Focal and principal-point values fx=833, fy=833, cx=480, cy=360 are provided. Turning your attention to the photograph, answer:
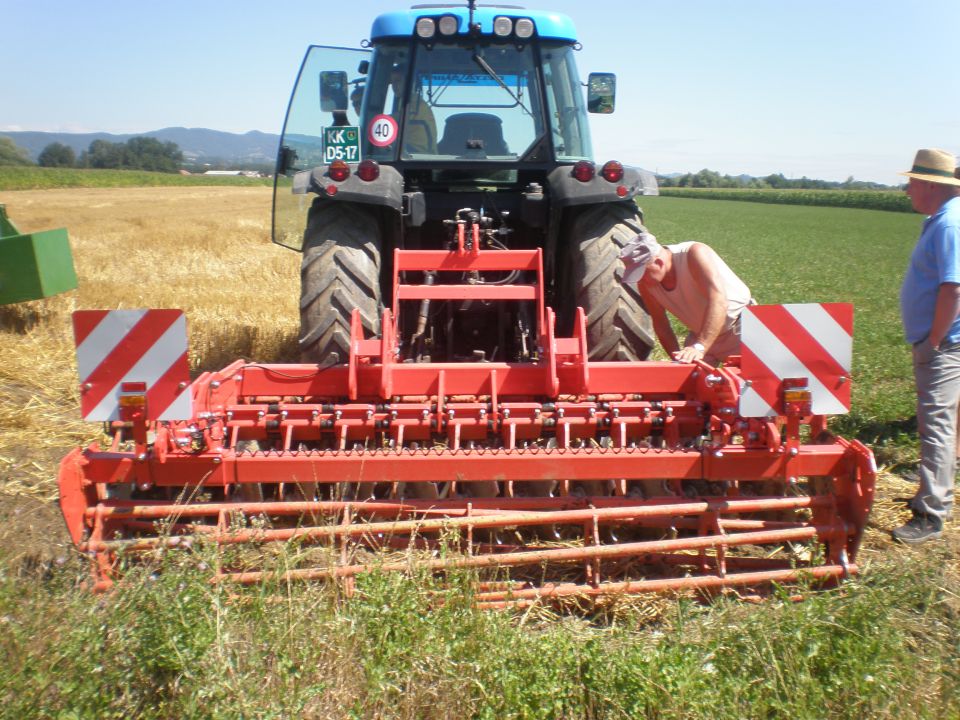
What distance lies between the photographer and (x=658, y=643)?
8.39 ft

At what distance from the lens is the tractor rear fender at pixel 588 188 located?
13.9 feet

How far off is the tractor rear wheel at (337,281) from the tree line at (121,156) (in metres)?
64.0

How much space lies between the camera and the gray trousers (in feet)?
12.2

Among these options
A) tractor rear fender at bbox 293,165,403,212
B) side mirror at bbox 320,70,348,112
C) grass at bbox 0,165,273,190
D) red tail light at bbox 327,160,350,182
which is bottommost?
grass at bbox 0,165,273,190

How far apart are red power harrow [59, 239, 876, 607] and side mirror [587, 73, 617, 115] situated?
7.16 ft

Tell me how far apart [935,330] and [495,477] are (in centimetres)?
224

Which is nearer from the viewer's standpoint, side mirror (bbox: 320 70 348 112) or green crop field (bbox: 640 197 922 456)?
side mirror (bbox: 320 70 348 112)

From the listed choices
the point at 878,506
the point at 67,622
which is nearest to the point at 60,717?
the point at 67,622

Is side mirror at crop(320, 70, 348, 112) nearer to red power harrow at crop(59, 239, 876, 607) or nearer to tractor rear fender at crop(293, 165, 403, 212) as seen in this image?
tractor rear fender at crop(293, 165, 403, 212)

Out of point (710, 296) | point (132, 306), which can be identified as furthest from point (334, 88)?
point (132, 306)

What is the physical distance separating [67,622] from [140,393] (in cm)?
89

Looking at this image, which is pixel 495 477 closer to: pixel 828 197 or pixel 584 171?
pixel 584 171

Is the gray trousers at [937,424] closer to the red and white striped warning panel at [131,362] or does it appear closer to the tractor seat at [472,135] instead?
the tractor seat at [472,135]

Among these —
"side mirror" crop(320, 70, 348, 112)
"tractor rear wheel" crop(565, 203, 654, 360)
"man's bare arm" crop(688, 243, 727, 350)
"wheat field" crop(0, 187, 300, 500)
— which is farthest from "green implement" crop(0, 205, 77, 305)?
"man's bare arm" crop(688, 243, 727, 350)
